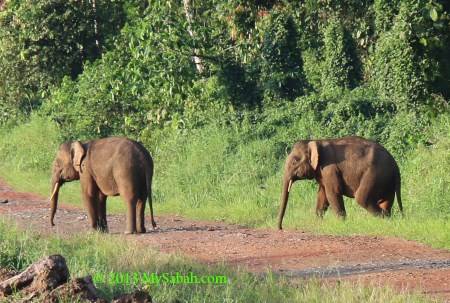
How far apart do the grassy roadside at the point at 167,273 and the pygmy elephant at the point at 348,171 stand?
3.65 meters

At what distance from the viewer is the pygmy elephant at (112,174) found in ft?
45.5

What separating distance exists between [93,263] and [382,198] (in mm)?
5730

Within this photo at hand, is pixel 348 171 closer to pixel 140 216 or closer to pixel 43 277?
pixel 140 216

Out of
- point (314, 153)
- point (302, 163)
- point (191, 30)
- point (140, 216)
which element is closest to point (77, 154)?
point (140, 216)

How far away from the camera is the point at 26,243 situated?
415 inches

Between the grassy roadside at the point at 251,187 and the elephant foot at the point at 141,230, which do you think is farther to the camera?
the elephant foot at the point at 141,230

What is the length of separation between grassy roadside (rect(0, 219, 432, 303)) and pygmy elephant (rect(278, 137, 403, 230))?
3.65 meters

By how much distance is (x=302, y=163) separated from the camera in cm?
1441

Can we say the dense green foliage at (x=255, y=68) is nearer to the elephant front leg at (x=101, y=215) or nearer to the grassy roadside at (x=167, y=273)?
the elephant front leg at (x=101, y=215)

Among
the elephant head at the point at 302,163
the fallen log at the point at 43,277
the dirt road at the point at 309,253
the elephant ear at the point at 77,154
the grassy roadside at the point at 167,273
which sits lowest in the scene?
the dirt road at the point at 309,253

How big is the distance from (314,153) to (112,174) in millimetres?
2729

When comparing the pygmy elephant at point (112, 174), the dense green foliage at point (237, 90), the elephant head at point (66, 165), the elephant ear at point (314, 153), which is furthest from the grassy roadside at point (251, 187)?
the elephant head at point (66, 165)

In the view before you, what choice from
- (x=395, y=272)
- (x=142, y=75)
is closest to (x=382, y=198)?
(x=395, y=272)

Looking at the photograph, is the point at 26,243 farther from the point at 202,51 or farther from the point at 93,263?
the point at 202,51
